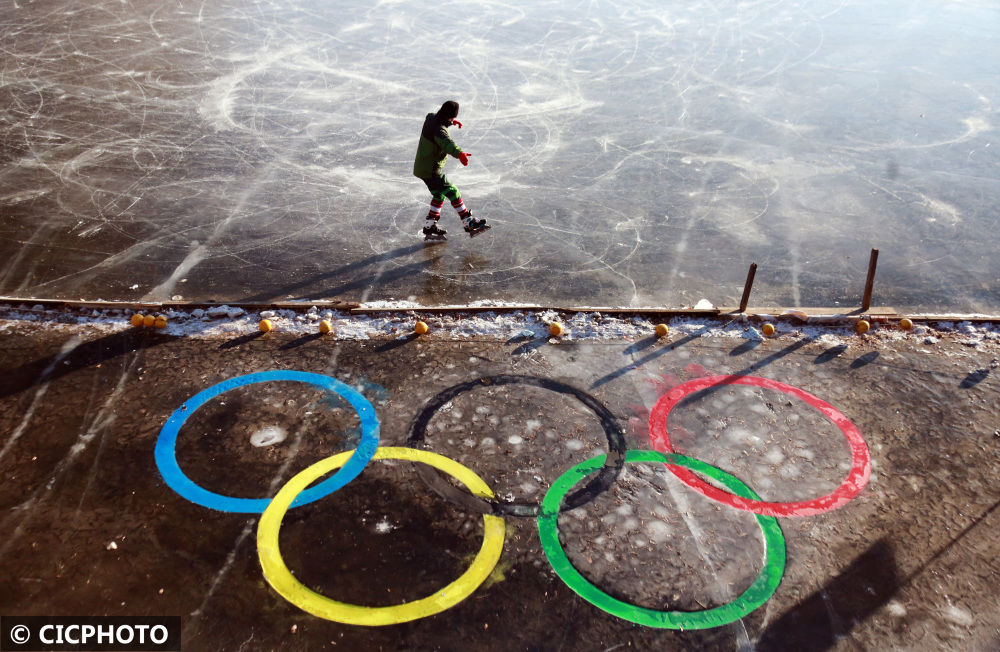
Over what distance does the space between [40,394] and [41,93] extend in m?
9.89

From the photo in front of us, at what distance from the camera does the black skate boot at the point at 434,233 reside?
9.29 meters

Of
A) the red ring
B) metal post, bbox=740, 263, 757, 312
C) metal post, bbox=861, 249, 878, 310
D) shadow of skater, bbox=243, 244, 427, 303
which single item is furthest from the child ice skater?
metal post, bbox=861, 249, 878, 310

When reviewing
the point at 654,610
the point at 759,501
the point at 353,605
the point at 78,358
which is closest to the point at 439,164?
the point at 78,358

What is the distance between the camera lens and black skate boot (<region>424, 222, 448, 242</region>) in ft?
30.5

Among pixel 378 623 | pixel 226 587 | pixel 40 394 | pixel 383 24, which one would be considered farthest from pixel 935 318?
pixel 383 24

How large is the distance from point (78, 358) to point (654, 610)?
20.2 feet

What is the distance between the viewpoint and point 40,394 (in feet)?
20.6

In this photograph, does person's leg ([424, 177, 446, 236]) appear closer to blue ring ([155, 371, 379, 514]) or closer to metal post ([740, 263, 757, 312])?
blue ring ([155, 371, 379, 514])

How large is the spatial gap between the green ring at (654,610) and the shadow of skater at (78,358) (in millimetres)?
4703

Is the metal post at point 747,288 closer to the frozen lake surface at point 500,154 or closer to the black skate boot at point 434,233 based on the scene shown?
the frozen lake surface at point 500,154

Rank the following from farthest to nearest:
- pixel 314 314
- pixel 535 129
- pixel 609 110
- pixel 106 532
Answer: pixel 609 110 → pixel 535 129 → pixel 314 314 → pixel 106 532

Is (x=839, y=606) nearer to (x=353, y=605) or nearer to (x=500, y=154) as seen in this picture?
(x=353, y=605)

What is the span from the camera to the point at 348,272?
28.2ft

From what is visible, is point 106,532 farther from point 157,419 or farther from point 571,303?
point 571,303
